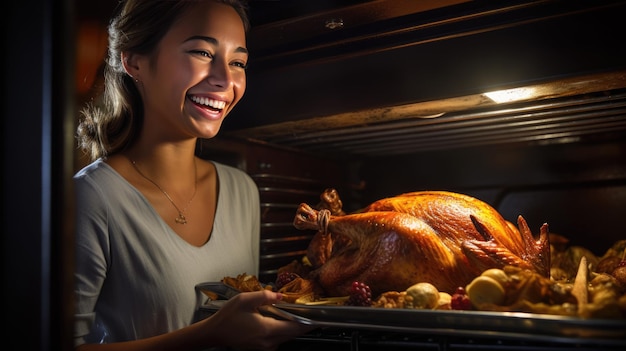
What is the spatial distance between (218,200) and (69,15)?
1.07 metres

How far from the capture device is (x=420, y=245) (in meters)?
1.37

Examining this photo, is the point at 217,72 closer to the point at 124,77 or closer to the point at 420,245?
Answer: the point at 124,77

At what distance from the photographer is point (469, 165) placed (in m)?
2.12

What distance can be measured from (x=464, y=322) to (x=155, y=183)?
1.07 metres

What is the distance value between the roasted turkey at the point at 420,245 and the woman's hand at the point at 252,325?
0.88 ft

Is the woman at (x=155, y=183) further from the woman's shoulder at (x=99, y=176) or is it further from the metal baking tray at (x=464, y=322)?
the metal baking tray at (x=464, y=322)

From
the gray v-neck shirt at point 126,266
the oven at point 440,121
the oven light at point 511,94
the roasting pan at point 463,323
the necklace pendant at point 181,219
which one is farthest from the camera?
the necklace pendant at point 181,219

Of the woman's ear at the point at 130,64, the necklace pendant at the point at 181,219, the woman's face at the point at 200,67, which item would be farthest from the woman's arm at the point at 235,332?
the woman's ear at the point at 130,64

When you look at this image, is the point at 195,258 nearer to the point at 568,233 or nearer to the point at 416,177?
the point at 416,177

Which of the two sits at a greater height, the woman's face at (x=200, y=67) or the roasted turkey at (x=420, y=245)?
the woman's face at (x=200, y=67)

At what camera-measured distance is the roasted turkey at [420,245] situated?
134cm

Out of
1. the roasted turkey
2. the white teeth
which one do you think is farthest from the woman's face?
the roasted turkey

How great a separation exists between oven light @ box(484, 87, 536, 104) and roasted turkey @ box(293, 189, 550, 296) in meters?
0.32

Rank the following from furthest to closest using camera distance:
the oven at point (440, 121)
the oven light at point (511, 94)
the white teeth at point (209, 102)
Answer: the white teeth at point (209, 102) → the oven light at point (511, 94) → the oven at point (440, 121)
